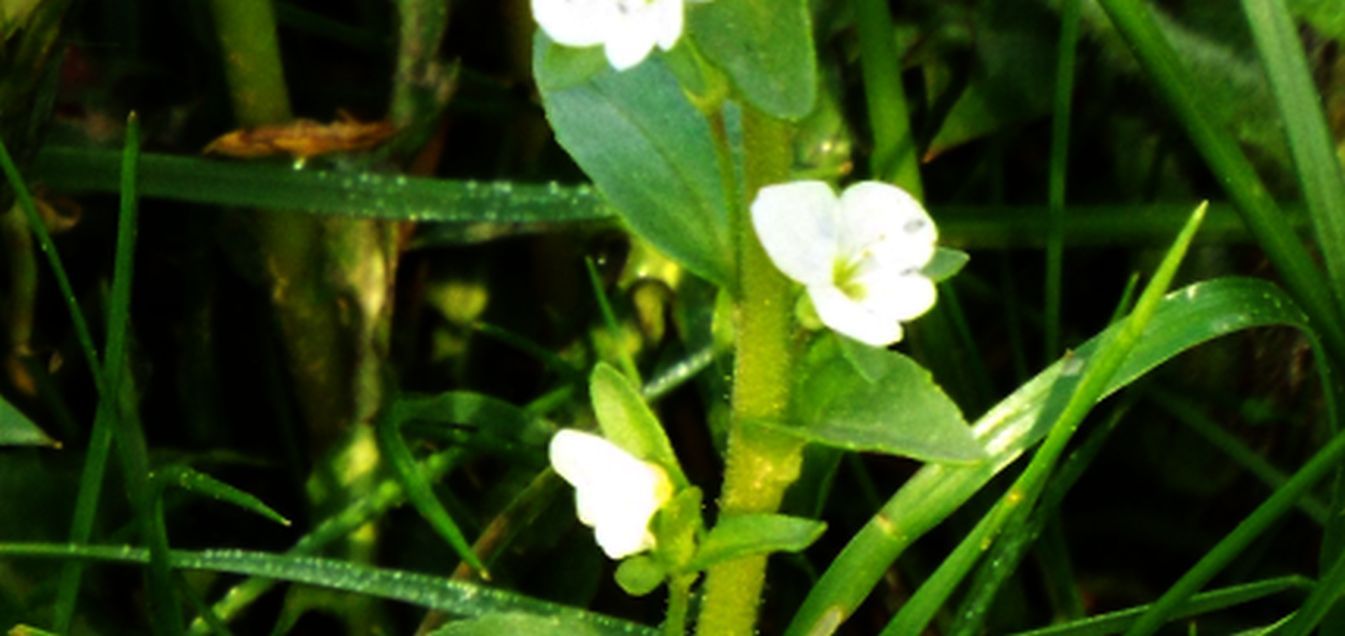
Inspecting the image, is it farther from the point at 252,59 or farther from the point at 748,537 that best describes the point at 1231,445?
the point at 252,59

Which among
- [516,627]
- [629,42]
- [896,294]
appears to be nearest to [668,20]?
[629,42]

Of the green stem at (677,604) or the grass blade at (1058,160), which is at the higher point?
the grass blade at (1058,160)

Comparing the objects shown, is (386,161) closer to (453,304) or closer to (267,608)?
(453,304)

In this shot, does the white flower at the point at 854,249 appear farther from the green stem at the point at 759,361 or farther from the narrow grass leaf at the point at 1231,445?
the narrow grass leaf at the point at 1231,445

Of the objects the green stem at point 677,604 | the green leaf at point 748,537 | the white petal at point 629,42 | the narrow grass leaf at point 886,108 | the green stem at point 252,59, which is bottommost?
the green stem at point 677,604

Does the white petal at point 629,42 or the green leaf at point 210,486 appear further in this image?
the green leaf at point 210,486

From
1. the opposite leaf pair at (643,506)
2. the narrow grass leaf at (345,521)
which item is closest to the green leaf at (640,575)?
the opposite leaf pair at (643,506)

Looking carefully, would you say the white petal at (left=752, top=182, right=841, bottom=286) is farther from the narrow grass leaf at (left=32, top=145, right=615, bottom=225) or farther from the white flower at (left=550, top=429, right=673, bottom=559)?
the narrow grass leaf at (left=32, top=145, right=615, bottom=225)
